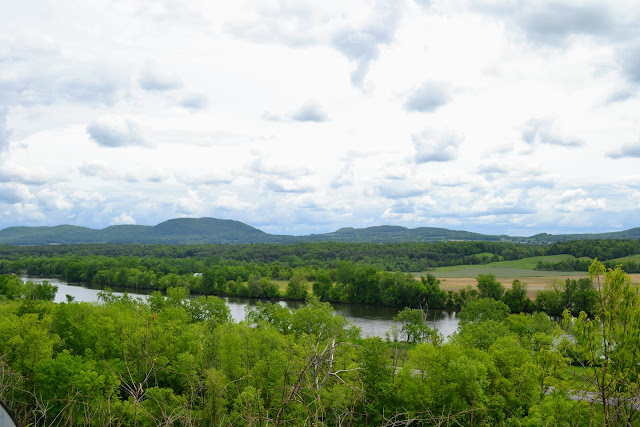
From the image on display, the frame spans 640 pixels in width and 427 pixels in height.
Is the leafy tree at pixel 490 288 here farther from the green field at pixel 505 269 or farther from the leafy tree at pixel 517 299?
the green field at pixel 505 269

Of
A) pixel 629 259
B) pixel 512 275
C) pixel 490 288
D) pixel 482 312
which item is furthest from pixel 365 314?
pixel 629 259

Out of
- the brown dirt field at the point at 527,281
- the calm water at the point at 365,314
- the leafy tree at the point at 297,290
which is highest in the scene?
the brown dirt field at the point at 527,281

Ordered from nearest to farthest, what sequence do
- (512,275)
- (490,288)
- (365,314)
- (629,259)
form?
(365,314)
(490,288)
(512,275)
(629,259)

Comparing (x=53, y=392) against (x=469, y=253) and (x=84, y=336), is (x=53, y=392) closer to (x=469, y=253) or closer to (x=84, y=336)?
(x=84, y=336)

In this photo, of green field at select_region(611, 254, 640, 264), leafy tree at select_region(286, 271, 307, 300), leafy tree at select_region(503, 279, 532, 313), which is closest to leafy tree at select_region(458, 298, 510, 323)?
leafy tree at select_region(503, 279, 532, 313)

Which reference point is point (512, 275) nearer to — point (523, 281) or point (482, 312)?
point (523, 281)

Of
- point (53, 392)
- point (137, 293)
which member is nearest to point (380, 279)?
point (137, 293)

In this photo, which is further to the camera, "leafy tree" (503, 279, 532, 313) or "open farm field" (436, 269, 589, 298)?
"open farm field" (436, 269, 589, 298)

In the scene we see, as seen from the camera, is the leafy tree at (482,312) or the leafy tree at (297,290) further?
the leafy tree at (297,290)

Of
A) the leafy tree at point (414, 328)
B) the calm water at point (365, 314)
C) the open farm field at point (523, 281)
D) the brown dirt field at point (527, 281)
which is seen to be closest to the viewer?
the leafy tree at point (414, 328)

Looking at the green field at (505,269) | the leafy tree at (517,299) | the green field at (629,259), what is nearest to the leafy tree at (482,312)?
the leafy tree at (517,299)

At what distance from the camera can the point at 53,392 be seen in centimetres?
2066

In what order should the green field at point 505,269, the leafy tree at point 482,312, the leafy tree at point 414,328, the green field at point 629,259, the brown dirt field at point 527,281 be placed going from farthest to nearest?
1. the green field at point 629,259
2. the green field at point 505,269
3. the brown dirt field at point 527,281
4. the leafy tree at point 482,312
5. the leafy tree at point 414,328

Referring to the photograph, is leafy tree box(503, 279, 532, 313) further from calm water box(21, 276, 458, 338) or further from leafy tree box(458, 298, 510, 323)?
leafy tree box(458, 298, 510, 323)
